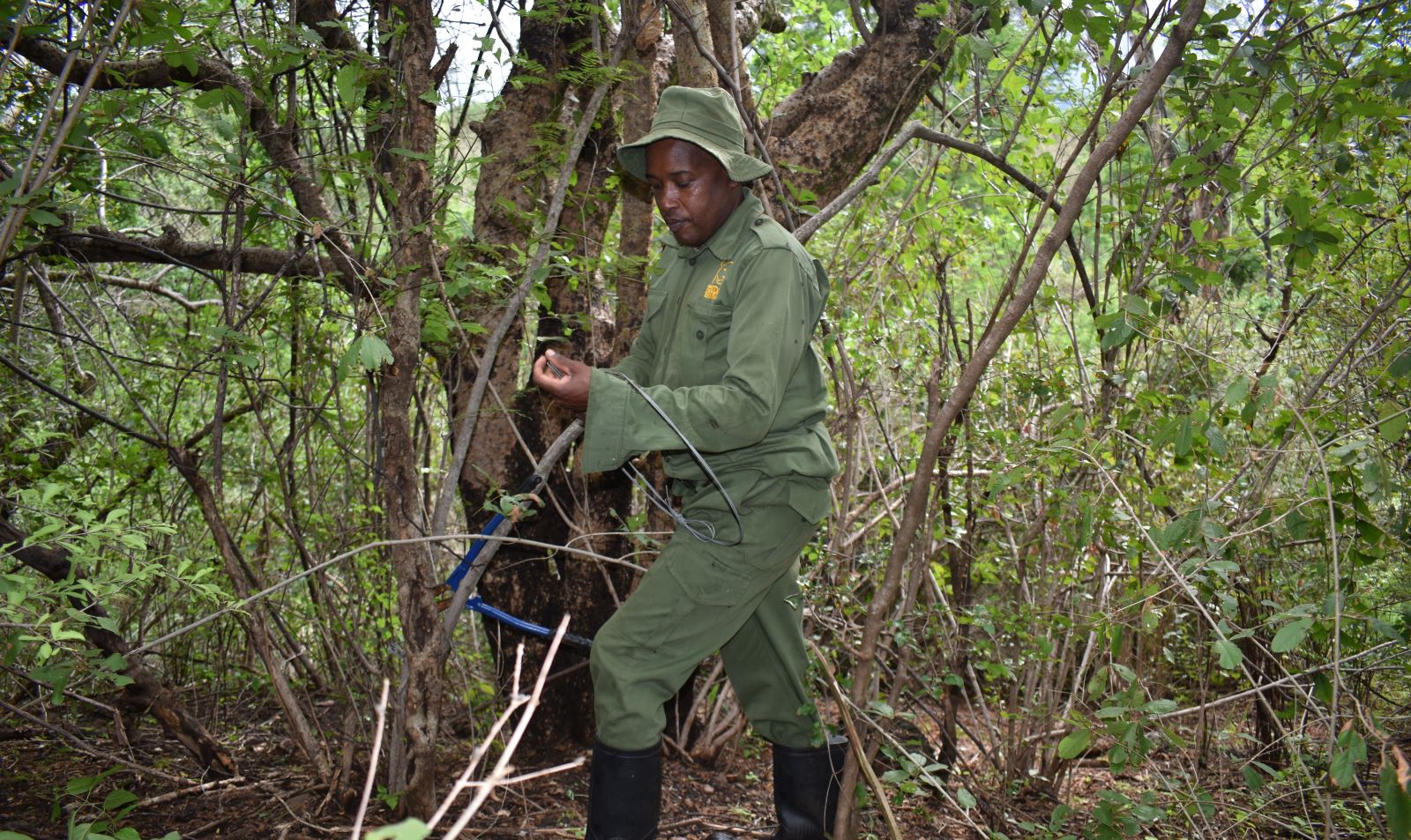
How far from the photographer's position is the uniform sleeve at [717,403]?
8.59ft

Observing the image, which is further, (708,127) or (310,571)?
Answer: (708,127)

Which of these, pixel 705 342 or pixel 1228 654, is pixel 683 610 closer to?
pixel 705 342

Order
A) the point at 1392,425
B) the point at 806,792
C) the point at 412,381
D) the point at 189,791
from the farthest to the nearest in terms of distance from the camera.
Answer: the point at 189,791
the point at 806,792
the point at 412,381
the point at 1392,425

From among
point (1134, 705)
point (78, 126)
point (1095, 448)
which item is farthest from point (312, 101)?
point (1134, 705)

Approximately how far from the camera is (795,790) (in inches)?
127

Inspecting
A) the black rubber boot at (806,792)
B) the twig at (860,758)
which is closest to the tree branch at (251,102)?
the twig at (860,758)

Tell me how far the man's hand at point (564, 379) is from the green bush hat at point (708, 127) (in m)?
0.67

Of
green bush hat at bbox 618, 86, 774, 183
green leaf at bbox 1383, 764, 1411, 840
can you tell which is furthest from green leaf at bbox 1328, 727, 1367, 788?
green bush hat at bbox 618, 86, 774, 183

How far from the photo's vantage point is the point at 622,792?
278 cm

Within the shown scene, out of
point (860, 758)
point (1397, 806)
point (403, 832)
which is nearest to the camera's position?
point (403, 832)

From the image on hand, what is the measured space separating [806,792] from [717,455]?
1091 mm

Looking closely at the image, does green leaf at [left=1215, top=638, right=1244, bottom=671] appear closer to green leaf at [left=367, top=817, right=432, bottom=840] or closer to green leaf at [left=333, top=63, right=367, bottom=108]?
green leaf at [left=367, top=817, right=432, bottom=840]

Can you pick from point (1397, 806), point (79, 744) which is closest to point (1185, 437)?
point (1397, 806)

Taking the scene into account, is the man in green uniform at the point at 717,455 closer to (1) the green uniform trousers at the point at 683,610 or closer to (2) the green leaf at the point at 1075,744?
(1) the green uniform trousers at the point at 683,610
